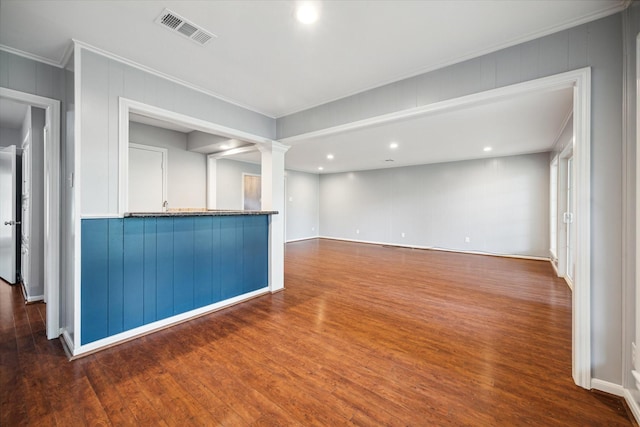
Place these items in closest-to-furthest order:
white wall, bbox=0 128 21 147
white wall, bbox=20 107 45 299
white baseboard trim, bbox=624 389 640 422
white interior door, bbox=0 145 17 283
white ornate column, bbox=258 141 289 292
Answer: white baseboard trim, bbox=624 389 640 422
white wall, bbox=20 107 45 299
white ornate column, bbox=258 141 289 292
white interior door, bbox=0 145 17 283
white wall, bbox=0 128 21 147

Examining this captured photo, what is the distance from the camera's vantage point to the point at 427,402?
171 cm

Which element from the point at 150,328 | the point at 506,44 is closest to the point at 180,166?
the point at 150,328

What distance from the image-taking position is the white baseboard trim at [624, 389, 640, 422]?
1.56 metres

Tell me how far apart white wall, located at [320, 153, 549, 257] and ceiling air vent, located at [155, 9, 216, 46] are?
695 cm

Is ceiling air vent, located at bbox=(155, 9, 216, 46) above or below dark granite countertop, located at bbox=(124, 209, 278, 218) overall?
above

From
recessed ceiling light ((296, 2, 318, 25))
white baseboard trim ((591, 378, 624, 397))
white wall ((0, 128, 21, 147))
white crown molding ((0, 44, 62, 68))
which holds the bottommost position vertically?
white baseboard trim ((591, 378, 624, 397))

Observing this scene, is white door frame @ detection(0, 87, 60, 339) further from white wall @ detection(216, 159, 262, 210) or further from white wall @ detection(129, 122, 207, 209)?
white wall @ detection(216, 159, 262, 210)

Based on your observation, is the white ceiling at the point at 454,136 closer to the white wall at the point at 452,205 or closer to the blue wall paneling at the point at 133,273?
the white wall at the point at 452,205

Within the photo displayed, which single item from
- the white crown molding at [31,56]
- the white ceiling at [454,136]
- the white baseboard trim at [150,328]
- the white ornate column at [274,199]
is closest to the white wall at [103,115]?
the white crown molding at [31,56]

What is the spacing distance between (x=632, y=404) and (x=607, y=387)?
167mm

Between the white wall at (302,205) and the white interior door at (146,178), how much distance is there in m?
4.47

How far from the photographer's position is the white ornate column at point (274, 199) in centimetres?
389

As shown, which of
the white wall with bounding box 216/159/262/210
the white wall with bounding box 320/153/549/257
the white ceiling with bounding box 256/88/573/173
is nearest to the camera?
the white ceiling with bounding box 256/88/573/173

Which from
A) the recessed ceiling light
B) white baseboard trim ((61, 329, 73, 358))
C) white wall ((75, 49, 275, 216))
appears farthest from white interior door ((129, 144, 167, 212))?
the recessed ceiling light
